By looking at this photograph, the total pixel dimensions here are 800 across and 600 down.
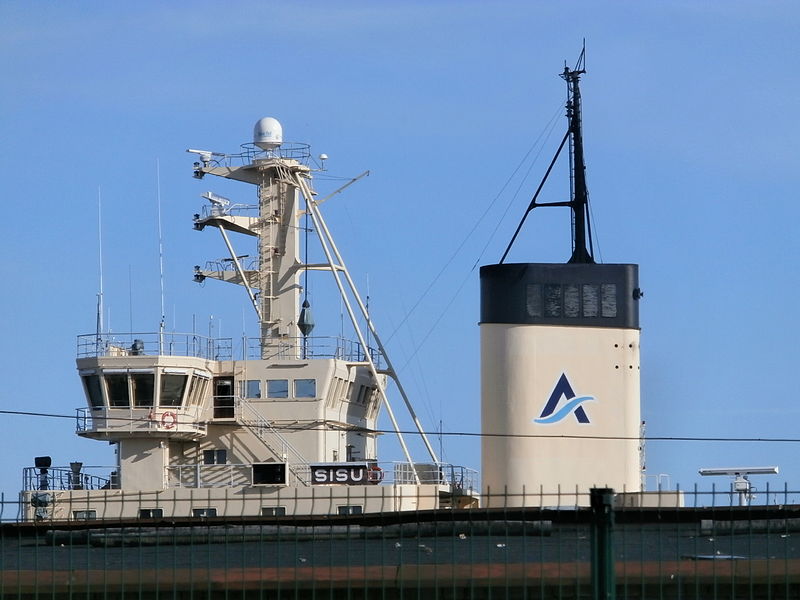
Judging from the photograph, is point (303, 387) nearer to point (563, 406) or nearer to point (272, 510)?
point (272, 510)

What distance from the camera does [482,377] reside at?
47688 millimetres

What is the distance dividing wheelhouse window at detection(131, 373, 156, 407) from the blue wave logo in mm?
10996

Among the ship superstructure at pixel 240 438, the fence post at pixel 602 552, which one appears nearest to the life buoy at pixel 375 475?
the ship superstructure at pixel 240 438

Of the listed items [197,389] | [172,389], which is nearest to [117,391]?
[172,389]

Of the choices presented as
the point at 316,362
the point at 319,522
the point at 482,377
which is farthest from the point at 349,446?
the point at 319,522

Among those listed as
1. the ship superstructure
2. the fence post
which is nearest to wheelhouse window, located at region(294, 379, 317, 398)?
the ship superstructure

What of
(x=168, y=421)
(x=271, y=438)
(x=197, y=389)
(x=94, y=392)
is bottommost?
(x=271, y=438)

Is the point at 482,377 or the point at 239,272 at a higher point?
the point at 239,272

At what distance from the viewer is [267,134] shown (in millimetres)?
54469

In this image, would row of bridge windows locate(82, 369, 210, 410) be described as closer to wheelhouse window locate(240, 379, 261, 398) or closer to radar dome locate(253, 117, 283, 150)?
wheelhouse window locate(240, 379, 261, 398)

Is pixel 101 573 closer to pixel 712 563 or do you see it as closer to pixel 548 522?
pixel 548 522

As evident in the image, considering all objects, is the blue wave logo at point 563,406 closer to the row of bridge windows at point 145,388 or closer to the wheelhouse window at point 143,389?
the row of bridge windows at point 145,388

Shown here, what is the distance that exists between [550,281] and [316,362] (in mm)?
7633

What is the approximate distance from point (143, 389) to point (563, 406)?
11.9 metres
